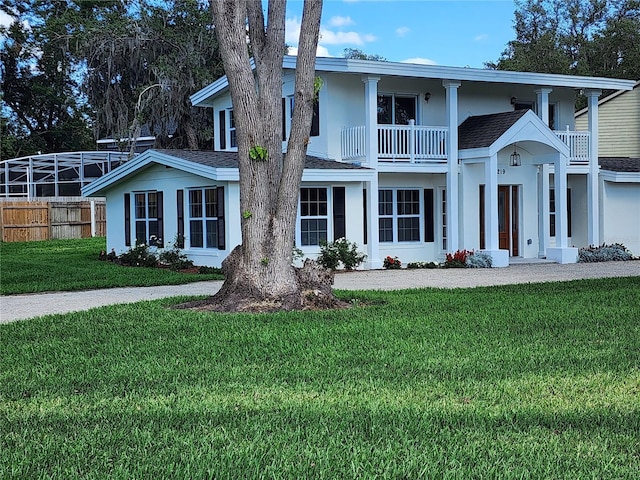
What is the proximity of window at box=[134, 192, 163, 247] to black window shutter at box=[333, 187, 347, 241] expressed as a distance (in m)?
4.70

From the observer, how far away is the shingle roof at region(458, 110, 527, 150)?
826 inches

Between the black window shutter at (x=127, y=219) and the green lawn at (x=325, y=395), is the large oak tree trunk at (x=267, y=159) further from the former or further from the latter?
the black window shutter at (x=127, y=219)

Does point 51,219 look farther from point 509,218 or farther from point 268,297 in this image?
point 268,297

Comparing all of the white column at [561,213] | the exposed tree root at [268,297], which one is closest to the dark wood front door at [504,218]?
the white column at [561,213]

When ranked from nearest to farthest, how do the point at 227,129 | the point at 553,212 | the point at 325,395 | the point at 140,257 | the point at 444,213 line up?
the point at 325,395
the point at 140,257
the point at 444,213
the point at 553,212
the point at 227,129

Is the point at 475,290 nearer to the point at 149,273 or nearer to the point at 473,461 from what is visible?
the point at 149,273

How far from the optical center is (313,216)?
20.2m

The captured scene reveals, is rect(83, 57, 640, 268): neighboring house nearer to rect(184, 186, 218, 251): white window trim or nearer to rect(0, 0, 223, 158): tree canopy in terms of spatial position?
rect(184, 186, 218, 251): white window trim

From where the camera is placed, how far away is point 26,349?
864cm

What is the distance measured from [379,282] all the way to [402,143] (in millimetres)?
5810

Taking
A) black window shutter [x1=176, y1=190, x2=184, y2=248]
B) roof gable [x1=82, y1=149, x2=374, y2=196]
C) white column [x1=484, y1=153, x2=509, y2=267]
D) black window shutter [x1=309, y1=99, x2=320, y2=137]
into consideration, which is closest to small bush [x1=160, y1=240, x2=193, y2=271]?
black window shutter [x1=176, y1=190, x2=184, y2=248]

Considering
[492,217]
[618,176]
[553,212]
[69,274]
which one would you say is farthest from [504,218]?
[69,274]

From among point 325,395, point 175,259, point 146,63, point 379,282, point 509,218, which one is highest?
point 146,63

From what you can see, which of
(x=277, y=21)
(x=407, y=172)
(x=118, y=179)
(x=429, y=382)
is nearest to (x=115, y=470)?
(x=429, y=382)
